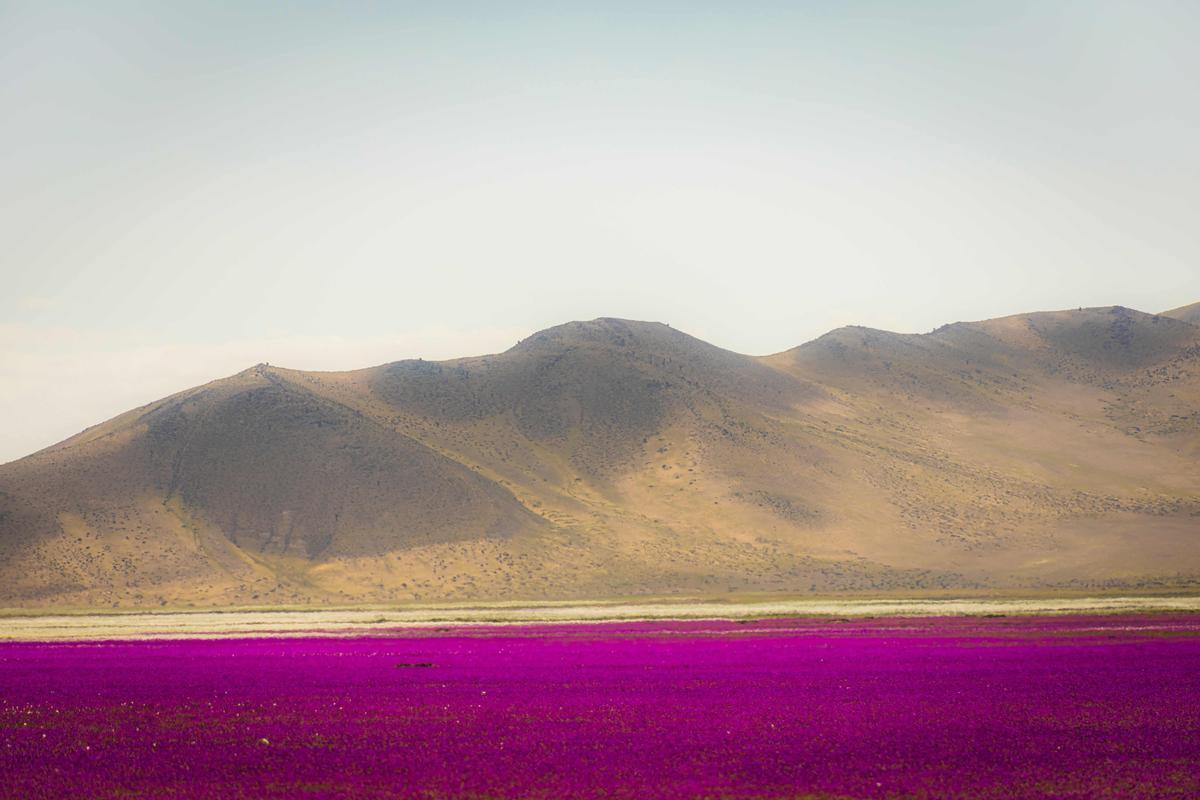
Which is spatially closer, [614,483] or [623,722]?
[623,722]

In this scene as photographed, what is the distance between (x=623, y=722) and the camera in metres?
21.8

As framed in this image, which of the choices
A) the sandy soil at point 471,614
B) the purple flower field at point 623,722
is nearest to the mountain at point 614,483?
the sandy soil at point 471,614

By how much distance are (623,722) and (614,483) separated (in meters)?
105

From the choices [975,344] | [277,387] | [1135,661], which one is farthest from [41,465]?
[975,344]

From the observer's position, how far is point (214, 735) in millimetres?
21094

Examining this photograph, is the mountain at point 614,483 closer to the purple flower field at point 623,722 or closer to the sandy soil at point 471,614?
the sandy soil at point 471,614

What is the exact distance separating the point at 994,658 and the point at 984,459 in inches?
4162

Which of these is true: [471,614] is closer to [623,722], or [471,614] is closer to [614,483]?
[623,722]

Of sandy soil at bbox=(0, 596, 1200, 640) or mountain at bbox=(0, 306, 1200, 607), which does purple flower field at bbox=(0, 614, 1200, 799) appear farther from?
mountain at bbox=(0, 306, 1200, 607)

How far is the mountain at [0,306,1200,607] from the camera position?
9631 cm

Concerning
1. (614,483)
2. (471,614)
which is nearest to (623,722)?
(471,614)

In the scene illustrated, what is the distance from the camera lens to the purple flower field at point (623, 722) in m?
16.7

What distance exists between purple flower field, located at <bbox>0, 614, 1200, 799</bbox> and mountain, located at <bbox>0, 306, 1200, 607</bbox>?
57.6m

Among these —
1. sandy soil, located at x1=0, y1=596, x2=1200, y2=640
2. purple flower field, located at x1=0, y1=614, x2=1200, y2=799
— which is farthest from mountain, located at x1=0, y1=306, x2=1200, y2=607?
purple flower field, located at x1=0, y1=614, x2=1200, y2=799
